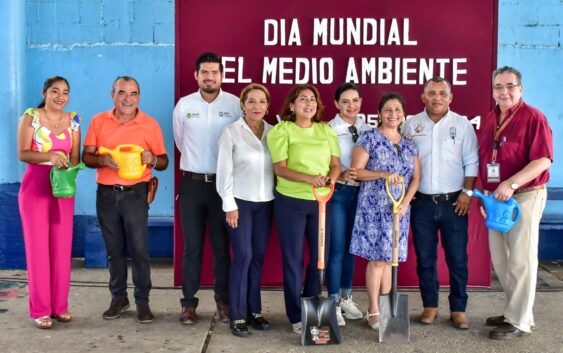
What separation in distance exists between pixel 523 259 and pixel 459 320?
0.60 metres

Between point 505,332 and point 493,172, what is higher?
point 493,172

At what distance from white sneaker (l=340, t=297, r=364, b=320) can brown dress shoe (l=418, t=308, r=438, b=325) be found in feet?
1.35

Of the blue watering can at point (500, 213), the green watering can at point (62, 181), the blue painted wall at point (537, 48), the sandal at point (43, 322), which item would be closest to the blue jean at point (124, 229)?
the green watering can at point (62, 181)

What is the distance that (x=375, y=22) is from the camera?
5.16 meters

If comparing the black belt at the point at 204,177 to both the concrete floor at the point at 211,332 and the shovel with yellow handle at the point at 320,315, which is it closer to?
the shovel with yellow handle at the point at 320,315

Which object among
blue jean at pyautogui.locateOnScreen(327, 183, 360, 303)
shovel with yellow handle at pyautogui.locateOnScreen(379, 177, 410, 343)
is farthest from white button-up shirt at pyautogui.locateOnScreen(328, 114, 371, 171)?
shovel with yellow handle at pyautogui.locateOnScreen(379, 177, 410, 343)

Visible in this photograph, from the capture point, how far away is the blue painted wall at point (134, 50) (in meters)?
6.22

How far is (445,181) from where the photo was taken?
14.0 feet

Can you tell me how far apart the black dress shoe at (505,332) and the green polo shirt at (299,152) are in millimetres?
1438

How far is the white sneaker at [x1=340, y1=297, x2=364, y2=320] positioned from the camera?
454 cm

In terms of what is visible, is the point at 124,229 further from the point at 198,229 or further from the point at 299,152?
the point at 299,152

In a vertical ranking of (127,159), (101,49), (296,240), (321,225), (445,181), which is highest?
(101,49)

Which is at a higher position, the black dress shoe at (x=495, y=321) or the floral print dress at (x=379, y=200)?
the floral print dress at (x=379, y=200)

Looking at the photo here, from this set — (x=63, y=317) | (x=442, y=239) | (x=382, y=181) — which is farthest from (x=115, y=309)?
(x=442, y=239)
